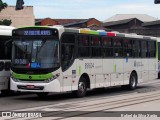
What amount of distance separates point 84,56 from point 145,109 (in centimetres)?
561

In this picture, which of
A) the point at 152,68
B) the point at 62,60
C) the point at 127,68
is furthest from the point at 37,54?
the point at 152,68

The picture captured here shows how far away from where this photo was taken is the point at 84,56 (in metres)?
19.6

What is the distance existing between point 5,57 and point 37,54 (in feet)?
7.21

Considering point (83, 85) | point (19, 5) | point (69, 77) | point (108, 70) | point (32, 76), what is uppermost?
point (19, 5)

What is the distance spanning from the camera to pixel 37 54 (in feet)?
58.7

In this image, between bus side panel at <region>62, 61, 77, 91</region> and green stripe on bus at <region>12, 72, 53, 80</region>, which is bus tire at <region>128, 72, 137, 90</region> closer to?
bus side panel at <region>62, 61, 77, 91</region>

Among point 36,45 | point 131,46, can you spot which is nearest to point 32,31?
point 36,45

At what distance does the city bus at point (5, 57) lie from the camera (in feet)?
63.3

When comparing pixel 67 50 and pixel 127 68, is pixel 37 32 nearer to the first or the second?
pixel 67 50

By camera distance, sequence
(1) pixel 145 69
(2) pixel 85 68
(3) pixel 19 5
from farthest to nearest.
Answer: (1) pixel 145 69, (3) pixel 19 5, (2) pixel 85 68

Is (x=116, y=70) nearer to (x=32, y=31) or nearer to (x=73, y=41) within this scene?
(x=73, y=41)

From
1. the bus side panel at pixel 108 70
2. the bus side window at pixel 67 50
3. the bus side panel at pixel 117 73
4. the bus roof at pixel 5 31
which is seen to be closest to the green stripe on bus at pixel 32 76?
the bus side window at pixel 67 50

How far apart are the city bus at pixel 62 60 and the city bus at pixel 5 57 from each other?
0.94 meters

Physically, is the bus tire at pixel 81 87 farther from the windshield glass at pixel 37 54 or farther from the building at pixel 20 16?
the building at pixel 20 16
